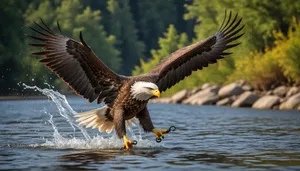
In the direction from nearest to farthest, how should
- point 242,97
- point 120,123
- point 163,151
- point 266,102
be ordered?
1. point 163,151
2. point 120,123
3. point 266,102
4. point 242,97

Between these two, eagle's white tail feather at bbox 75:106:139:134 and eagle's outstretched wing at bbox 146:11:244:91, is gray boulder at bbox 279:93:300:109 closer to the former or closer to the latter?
eagle's outstretched wing at bbox 146:11:244:91

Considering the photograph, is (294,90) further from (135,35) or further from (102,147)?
(135,35)

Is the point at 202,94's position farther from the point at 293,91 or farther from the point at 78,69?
the point at 78,69

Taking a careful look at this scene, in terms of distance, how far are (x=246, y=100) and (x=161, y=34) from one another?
55431 millimetres

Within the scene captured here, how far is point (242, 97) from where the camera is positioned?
30703 millimetres

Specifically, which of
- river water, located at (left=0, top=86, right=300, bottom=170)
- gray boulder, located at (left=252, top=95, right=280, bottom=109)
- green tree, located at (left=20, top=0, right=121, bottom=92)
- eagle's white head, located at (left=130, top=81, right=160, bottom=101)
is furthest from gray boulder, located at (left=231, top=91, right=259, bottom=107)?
green tree, located at (left=20, top=0, right=121, bottom=92)

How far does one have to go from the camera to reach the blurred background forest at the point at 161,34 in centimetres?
3256

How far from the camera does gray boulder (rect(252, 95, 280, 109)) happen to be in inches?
1107

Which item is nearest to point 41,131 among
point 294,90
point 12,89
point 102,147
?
point 102,147

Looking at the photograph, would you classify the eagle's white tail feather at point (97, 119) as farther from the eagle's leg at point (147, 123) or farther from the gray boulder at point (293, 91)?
the gray boulder at point (293, 91)

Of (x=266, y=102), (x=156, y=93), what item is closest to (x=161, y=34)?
(x=266, y=102)

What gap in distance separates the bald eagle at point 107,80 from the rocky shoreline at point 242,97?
49.4 ft

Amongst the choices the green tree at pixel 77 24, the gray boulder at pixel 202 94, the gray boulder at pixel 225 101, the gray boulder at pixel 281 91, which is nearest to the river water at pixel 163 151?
the gray boulder at pixel 281 91

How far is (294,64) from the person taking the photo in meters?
29.6
